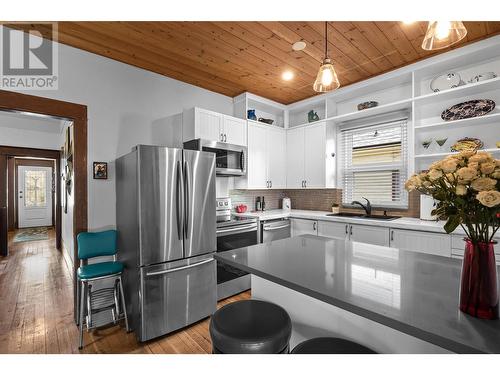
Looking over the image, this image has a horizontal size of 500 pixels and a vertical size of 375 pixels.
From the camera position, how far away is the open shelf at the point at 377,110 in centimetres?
314

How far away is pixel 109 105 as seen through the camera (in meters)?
2.74

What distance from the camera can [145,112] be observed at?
3.01 m

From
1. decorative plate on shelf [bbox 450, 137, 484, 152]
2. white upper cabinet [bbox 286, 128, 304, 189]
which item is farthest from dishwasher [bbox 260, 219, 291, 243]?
decorative plate on shelf [bbox 450, 137, 484, 152]

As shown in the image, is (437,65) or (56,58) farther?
(437,65)

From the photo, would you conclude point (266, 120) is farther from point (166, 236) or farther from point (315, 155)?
point (166, 236)

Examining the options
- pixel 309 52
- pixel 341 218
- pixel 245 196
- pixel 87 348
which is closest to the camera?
pixel 87 348

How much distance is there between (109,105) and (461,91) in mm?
3912

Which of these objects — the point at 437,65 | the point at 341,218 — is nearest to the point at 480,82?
the point at 437,65

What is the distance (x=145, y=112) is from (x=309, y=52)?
2039 millimetres

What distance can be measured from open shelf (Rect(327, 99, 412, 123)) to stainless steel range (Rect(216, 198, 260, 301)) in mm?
2041

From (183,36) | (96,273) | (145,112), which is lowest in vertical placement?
(96,273)

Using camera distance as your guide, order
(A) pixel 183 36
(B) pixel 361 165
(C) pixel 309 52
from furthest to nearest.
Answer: (B) pixel 361 165 < (C) pixel 309 52 < (A) pixel 183 36

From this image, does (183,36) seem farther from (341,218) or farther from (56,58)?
(341,218)

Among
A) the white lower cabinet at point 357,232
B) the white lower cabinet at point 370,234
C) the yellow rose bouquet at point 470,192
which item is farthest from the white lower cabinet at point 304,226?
the yellow rose bouquet at point 470,192
